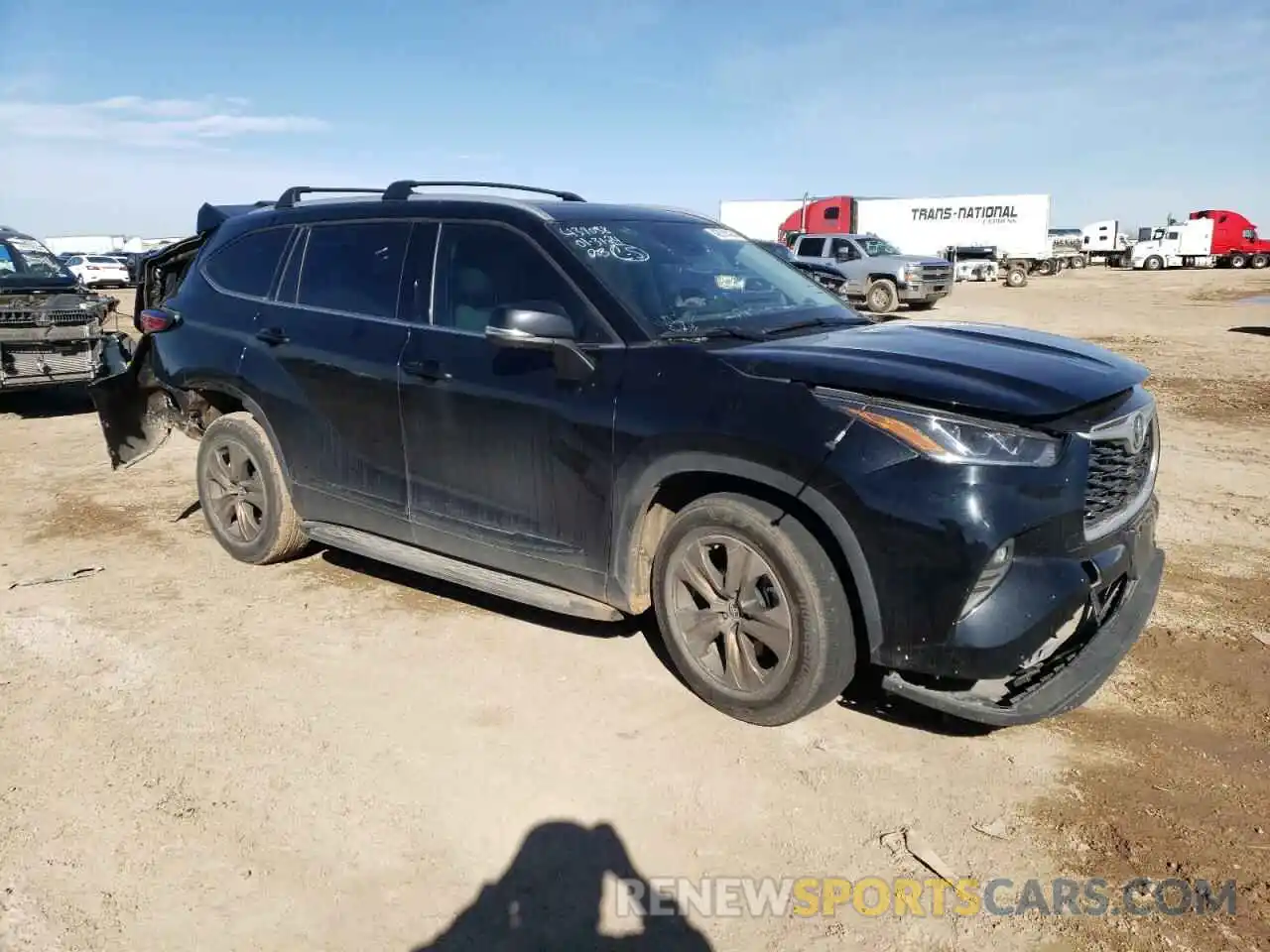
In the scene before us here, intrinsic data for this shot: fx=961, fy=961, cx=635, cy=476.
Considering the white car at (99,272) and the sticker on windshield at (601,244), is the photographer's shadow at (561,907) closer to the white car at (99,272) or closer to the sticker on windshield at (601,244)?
the sticker on windshield at (601,244)

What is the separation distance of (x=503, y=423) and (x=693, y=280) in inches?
39.8

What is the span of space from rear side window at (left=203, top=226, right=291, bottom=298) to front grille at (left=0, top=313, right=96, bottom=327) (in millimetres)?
5548

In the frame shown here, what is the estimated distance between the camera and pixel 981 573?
9.45 ft

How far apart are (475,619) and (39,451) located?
609 cm

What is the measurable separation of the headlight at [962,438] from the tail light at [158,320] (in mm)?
4161

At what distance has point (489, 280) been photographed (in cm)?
405

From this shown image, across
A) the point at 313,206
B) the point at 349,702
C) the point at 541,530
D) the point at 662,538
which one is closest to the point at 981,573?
the point at 662,538

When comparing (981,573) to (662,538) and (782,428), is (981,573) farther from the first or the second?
(662,538)

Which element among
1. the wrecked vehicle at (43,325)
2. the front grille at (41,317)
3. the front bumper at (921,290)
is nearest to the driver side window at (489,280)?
the wrecked vehicle at (43,325)

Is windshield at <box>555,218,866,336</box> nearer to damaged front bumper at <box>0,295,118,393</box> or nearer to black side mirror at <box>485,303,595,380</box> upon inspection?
black side mirror at <box>485,303,595,380</box>

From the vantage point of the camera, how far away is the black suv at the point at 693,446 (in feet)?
9.68

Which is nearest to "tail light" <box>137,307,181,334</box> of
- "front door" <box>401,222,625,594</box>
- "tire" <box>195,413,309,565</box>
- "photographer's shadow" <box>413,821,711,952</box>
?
"tire" <box>195,413,309,565</box>

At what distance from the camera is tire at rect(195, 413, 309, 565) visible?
4992 mm

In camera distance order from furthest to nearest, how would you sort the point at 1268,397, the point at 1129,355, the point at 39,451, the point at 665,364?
the point at 1129,355
the point at 1268,397
the point at 39,451
the point at 665,364
